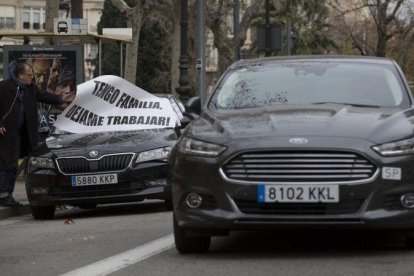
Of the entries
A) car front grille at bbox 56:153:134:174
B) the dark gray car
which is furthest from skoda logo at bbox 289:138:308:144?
car front grille at bbox 56:153:134:174

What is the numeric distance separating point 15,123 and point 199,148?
535cm

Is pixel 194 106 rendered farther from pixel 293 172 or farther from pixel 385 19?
pixel 385 19

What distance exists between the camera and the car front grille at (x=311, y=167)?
6.38 metres

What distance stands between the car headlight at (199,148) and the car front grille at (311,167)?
339mm

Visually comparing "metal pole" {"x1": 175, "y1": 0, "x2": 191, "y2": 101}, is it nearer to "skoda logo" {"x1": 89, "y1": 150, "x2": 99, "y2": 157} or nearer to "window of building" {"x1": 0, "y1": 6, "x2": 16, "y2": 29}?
"skoda logo" {"x1": 89, "y1": 150, "x2": 99, "y2": 157}

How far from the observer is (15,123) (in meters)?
11.4

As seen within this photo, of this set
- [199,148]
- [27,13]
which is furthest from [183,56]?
[27,13]

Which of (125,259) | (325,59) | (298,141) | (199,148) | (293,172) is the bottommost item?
(125,259)

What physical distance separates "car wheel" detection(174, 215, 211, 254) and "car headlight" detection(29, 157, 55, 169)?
3.79 metres

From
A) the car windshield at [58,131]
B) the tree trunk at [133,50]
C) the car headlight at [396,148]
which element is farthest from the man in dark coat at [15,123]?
the tree trunk at [133,50]

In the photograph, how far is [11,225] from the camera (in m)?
10.4

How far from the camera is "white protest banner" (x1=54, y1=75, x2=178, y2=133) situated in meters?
11.7

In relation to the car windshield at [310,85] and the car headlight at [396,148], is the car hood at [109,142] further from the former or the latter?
the car headlight at [396,148]

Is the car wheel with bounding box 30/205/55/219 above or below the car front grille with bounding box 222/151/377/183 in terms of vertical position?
below
